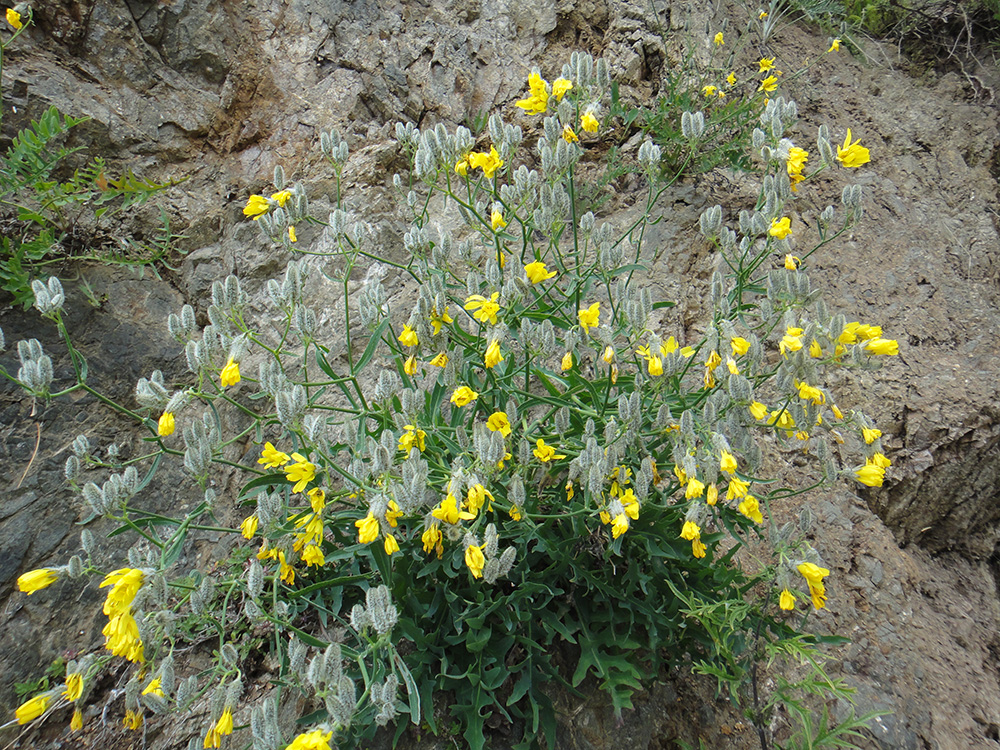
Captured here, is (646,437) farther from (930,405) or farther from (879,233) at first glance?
(879,233)

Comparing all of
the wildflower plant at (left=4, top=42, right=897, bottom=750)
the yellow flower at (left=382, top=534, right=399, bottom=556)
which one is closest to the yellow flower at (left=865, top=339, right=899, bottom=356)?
the wildflower plant at (left=4, top=42, right=897, bottom=750)

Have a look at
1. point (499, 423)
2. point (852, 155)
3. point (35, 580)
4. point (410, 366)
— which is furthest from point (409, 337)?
point (852, 155)

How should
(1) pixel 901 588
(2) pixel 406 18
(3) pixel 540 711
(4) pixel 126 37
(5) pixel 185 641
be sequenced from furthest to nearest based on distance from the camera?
(2) pixel 406 18 → (4) pixel 126 37 → (1) pixel 901 588 → (5) pixel 185 641 → (3) pixel 540 711

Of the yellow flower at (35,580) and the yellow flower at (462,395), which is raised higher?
the yellow flower at (462,395)

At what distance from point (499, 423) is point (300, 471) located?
601 mm

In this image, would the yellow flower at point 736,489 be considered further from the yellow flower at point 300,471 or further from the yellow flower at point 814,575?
the yellow flower at point 300,471

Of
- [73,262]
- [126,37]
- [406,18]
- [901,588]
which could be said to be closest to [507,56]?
[406,18]

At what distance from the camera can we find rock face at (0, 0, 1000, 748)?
7.98 feet

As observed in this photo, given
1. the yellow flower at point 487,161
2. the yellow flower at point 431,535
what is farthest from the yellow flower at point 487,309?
the yellow flower at point 431,535

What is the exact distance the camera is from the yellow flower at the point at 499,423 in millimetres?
1943

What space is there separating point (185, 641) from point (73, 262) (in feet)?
6.17

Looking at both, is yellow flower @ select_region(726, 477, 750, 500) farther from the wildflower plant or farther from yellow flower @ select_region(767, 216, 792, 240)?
yellow flower @ select_region(767, 216, 792, 240)

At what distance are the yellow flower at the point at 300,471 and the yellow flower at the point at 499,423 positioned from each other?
0.54 meters

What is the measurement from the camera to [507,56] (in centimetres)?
409
